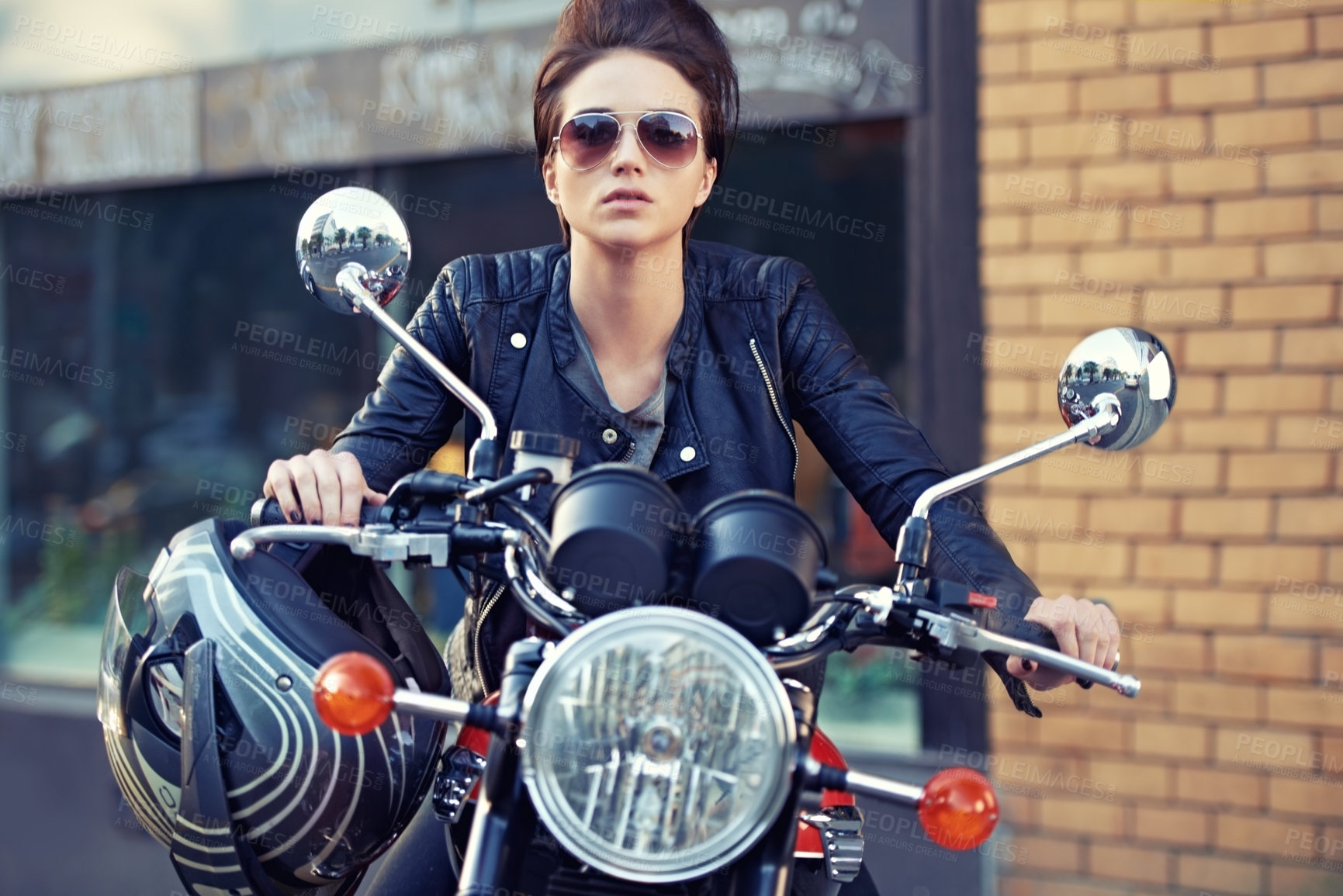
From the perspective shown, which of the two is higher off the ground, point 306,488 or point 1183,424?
point 1183,424

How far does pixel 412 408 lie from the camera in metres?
2.04

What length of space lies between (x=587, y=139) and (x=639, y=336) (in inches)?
14.6

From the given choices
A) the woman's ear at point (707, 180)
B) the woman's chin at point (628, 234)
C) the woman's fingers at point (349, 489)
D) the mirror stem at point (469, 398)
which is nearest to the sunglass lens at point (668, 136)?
the woman's chin at point (628, 234)

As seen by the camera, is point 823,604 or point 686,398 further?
point 686,398

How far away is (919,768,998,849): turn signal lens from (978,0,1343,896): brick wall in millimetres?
2899

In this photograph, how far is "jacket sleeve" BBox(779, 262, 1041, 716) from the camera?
1.79 meters

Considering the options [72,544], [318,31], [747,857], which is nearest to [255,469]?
[72,544]

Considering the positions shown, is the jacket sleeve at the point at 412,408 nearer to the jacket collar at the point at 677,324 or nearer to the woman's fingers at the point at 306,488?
the jacket collar at the point at 677,324

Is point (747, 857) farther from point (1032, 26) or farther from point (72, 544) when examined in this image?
point (72, 544)

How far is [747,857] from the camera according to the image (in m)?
1.23

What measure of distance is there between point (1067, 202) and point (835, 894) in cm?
294

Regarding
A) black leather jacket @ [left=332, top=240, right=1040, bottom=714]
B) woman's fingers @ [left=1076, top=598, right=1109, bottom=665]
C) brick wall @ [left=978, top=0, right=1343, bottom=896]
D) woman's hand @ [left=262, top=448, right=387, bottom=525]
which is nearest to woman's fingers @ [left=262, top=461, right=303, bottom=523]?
woman's hand @ [left=262, top=448, right=387, bottom=525]

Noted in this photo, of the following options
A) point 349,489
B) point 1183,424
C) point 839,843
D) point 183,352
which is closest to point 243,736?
point 349,489

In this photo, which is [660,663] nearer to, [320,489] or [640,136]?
[320,489]
